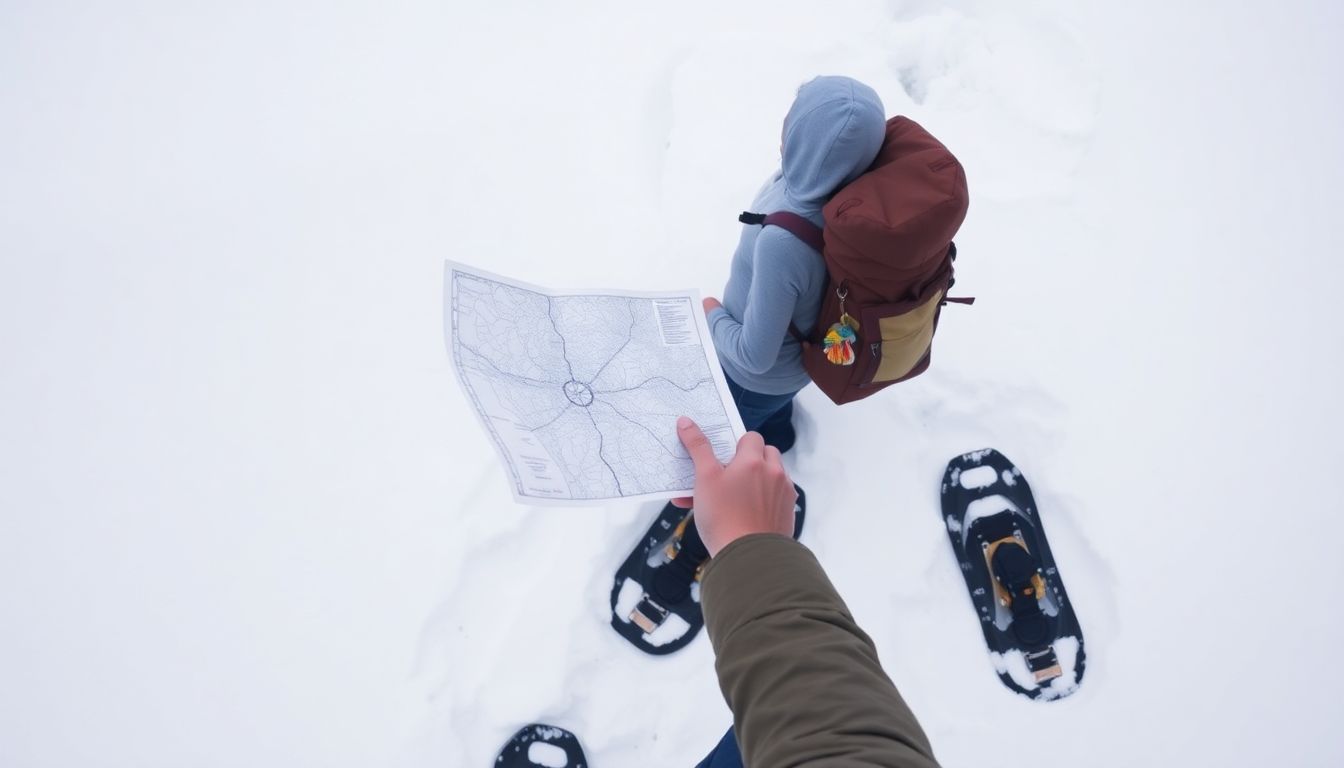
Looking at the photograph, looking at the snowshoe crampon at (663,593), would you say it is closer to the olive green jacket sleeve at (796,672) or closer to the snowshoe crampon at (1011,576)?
the snowshoe crampon at (1011,576)

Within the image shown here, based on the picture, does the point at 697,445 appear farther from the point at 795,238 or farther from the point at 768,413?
the point at 768,413

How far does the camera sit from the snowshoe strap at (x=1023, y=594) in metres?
2.12

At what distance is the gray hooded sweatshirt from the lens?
1207mm

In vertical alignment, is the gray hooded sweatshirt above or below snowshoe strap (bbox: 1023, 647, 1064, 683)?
above

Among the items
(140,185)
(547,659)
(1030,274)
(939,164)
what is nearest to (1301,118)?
(1030,274)

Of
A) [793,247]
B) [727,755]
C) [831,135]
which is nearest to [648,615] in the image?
[727,755]

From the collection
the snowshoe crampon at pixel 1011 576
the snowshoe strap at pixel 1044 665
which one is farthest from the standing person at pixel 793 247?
the snowshoe strap at pixel 1044 665

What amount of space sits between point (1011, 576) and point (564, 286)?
1843mm

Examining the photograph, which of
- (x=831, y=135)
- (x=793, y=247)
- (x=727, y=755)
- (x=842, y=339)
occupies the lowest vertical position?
(x=727, y=755)

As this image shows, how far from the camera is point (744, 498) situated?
3.52 ft

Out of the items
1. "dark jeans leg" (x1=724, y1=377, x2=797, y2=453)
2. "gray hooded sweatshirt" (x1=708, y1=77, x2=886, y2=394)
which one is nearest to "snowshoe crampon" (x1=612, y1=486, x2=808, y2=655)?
"dark jeans leg" (x1=724, y1=377, x2=797, y2=453)

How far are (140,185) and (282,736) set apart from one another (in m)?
2.27

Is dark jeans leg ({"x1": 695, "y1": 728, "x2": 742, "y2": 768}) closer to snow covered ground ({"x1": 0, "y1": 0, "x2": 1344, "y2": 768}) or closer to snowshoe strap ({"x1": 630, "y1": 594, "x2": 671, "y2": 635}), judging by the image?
snow covered ground ({"x1": 0, "y1": 0, "x2": 1344, "y2": 768})

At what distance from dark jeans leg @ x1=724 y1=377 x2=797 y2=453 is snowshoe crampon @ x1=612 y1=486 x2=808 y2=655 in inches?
7.7
